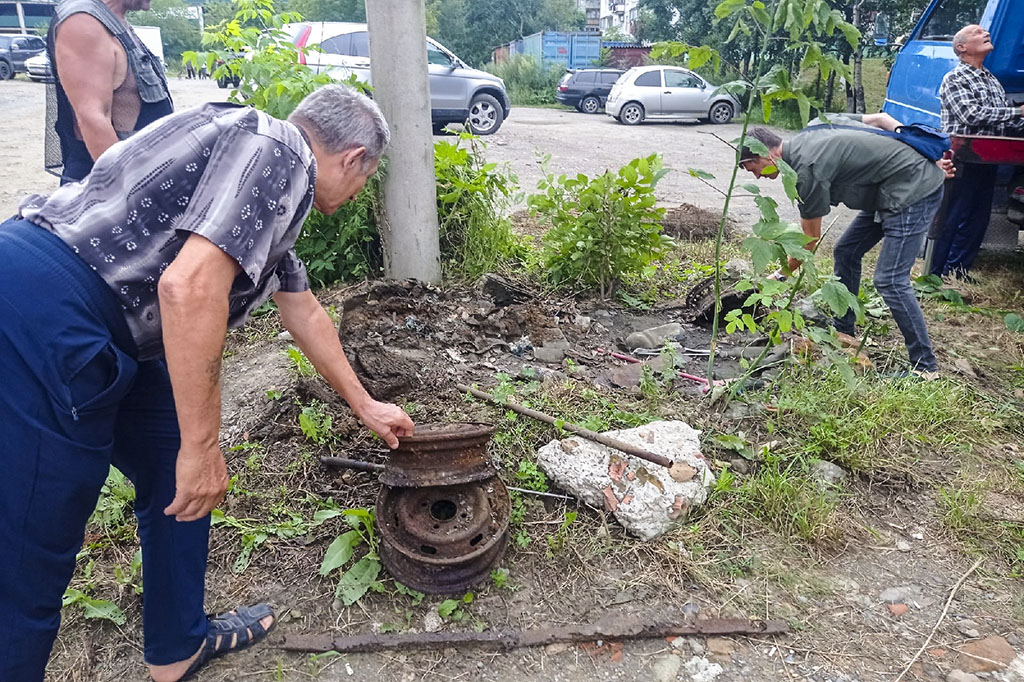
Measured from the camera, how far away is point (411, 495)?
2664mm

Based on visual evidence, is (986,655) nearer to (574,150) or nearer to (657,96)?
(574,150)

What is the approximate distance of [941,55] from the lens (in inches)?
292

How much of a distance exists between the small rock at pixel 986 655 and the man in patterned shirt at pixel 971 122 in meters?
4.50

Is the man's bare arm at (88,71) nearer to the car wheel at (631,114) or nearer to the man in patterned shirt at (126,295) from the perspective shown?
the man in patterned shirt at (126,295)

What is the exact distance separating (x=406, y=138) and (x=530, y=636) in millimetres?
3309

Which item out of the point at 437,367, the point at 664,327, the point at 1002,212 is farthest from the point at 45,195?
the point at 1002,212

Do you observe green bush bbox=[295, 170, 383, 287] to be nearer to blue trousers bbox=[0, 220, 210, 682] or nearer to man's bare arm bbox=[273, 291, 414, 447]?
man's bare arm bbox=[273, 291, 414, 447]

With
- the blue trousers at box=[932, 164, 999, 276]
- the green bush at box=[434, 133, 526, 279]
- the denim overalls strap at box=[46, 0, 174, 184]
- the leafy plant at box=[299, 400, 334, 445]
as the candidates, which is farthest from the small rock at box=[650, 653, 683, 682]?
the blue trousers at box=[932, 164, 999, 276]

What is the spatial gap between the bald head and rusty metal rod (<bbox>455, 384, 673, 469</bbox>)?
5.20 meters

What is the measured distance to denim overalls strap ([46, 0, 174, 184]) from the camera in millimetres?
2939

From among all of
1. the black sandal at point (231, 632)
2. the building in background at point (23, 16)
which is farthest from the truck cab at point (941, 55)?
the building in background at point (23, 16)

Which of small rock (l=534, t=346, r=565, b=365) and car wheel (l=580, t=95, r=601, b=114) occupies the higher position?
small rock (l=534, t=346, r=565, b=365)

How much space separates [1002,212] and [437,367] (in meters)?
5.69

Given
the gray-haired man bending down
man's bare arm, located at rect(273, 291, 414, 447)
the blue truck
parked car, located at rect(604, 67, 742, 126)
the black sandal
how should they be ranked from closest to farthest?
1. man's bare arm, located at rect(273, 291, 414, 447)
2. the black sandal
3. the gray-haired man bending down
4. the blue truck
5. parked car, located at rect(604, 67, 742, 126)
